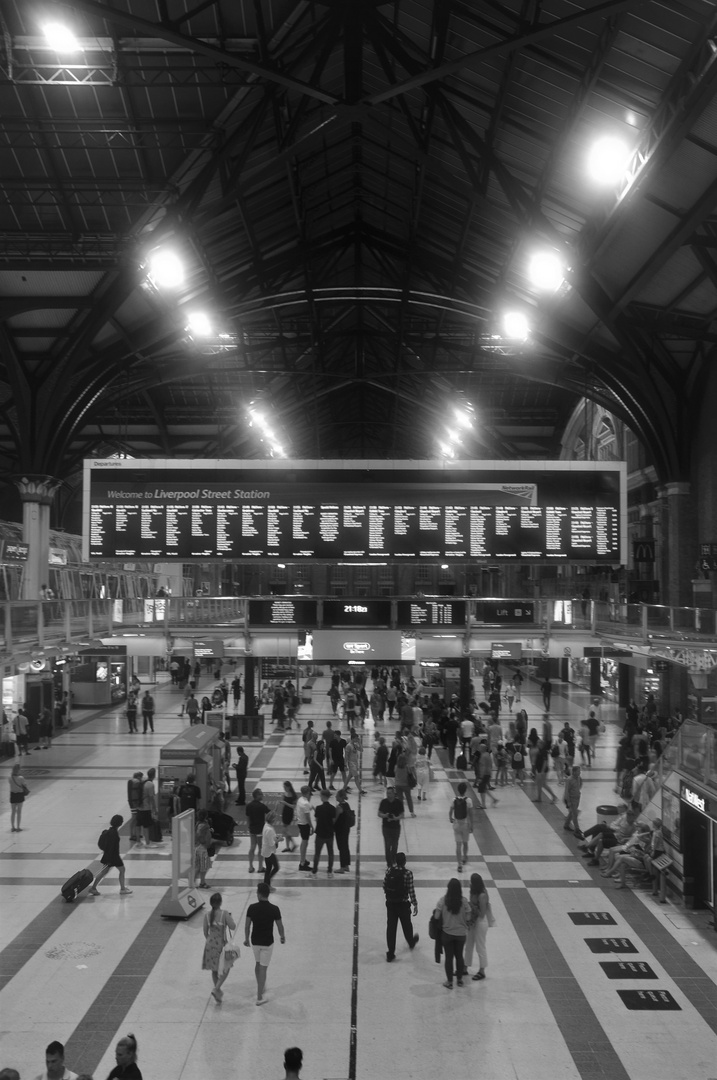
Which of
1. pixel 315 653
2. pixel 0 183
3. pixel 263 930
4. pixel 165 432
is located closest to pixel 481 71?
pixel 0 183

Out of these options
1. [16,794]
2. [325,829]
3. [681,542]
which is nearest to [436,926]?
[325,829]

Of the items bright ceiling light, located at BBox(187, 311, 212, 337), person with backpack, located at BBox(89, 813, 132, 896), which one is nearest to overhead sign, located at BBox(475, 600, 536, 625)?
person with backpack, located at BBox(89, 813, 132, 896)

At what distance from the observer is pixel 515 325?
31797mm

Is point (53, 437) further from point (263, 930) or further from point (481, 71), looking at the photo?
point (263, 930)

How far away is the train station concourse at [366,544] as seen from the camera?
10.8 meters

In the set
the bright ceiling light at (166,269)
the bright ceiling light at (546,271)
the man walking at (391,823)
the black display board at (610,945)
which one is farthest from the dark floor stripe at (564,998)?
the bright ceiling light at (166,269)

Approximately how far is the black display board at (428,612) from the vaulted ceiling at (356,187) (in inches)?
389

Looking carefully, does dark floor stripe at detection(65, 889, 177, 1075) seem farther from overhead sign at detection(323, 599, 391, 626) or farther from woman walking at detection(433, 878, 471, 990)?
overhead sign at detection(323, 599, 391, 626)

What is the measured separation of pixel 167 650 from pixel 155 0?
15.7 meters

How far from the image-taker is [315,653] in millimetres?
23422

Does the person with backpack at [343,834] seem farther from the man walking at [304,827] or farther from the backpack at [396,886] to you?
the backpack at [396,886]

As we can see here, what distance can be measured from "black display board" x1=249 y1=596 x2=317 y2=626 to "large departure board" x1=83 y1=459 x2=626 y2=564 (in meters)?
1.66

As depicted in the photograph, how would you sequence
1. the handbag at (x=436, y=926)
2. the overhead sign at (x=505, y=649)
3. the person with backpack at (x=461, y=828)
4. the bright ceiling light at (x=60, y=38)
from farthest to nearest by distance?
the overhead sign at (x=505, y=649), the bright ceiling light at (x=60, y=38), the person with backpack at (x=461, y=828), the handbag at (x=436, y=926)

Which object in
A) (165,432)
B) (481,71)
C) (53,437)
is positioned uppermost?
(481,71)
